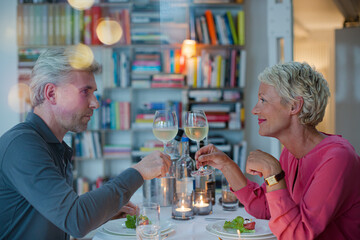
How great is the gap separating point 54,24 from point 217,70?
1.79 meters

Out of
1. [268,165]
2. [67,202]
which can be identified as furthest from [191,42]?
[67,202]

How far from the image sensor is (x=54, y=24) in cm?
414

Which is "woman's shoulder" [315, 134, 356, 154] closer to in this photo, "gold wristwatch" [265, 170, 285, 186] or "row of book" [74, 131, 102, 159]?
"gold wristwatch" [265, 170, 285, 186]

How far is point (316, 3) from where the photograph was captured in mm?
4387

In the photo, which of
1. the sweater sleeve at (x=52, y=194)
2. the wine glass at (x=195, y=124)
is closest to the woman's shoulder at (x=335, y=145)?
the wine glass at (x=195, y=124)

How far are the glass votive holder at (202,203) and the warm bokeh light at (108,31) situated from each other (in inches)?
118

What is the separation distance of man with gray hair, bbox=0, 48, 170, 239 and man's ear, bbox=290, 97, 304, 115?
500 mm

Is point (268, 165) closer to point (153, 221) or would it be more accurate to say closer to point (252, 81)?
point (153, 221)

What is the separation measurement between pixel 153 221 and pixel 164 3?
348 cm

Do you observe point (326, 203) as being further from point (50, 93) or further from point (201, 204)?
point (50, 93)

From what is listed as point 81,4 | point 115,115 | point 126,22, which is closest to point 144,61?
point 126,22

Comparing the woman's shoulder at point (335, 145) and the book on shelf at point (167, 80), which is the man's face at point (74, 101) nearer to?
the woman's shoulder at point (335, 145)

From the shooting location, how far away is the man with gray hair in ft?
3.43

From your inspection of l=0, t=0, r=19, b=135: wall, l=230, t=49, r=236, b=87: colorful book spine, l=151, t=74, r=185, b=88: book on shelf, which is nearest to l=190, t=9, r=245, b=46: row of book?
l=230, t=49, r=236, b=87: colorful book spine
